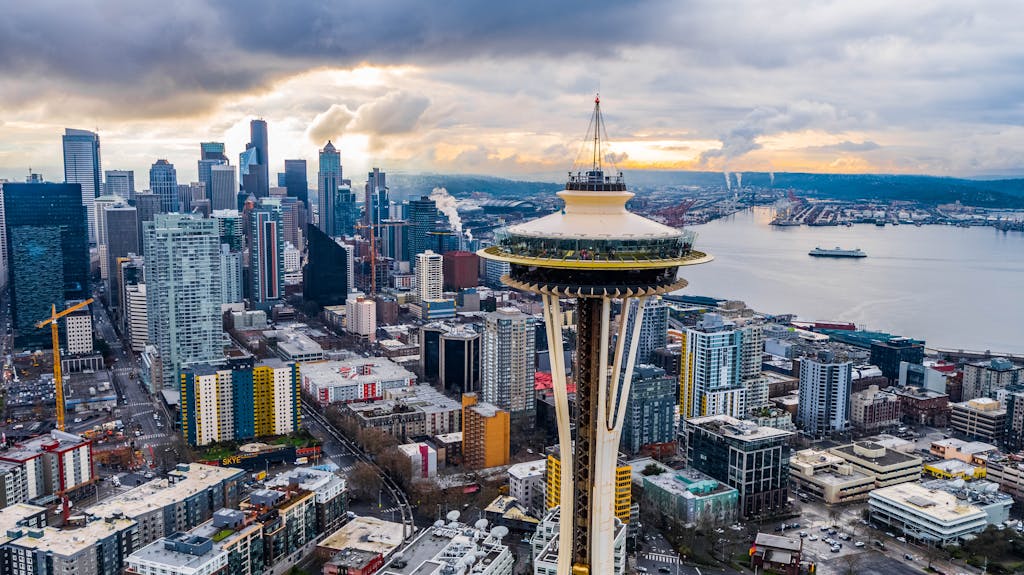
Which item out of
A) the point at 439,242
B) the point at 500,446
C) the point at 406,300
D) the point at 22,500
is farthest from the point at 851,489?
the point at 439,242

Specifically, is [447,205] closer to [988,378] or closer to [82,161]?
[82,161]

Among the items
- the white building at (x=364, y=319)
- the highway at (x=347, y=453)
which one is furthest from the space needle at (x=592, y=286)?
the white building at (x=364, y=319)

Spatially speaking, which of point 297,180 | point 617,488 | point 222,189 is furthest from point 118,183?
point 617,488

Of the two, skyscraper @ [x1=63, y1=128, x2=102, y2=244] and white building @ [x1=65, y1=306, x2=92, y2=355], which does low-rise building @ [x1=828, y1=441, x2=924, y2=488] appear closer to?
white building @ [x1=65, y1=306, x2=92, y2=355]

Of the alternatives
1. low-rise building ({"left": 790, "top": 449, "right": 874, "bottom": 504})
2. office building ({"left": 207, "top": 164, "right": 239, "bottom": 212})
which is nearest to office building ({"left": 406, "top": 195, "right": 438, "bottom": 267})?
office building ({"left": 207, "top": 164, "right": 239, "bottom": 212})

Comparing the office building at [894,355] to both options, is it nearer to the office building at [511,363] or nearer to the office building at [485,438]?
the office building at [511,363]
